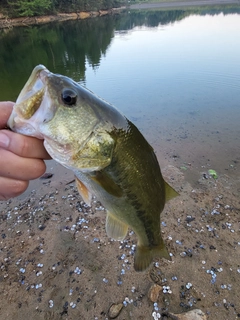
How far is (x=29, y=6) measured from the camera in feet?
140

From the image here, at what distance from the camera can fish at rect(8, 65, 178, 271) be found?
160 centimetres

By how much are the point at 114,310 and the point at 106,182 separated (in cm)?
237

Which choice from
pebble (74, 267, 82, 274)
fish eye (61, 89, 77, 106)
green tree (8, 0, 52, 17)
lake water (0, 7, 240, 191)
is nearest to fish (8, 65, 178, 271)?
fish eye (61, 89, 77, 106)

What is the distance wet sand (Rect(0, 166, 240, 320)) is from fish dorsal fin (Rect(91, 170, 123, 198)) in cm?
231

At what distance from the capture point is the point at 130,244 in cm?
422

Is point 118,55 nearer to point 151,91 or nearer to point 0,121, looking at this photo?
point 151,91

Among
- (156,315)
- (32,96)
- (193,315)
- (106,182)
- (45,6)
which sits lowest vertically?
(156,315)

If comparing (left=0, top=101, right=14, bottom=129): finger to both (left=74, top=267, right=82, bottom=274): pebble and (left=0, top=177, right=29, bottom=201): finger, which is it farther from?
(left=74, top=267, right=82, bottom=274): pebble

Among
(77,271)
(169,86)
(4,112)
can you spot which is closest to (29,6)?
(169,86)

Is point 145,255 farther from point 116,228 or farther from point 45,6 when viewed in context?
point 45,6

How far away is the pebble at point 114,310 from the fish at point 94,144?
1662 mm

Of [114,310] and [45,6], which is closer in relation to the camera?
[114,310]

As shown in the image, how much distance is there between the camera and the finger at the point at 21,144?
1643 mm

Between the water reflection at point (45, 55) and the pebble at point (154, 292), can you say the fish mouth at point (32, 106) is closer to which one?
the pebble at point (154, 292)
